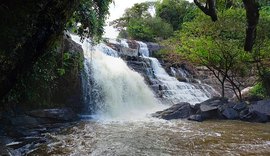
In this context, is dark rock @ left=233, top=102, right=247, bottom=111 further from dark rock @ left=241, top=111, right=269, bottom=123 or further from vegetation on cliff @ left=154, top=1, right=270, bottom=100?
vegetation on cliff @ left=154, top=1, right=270, bottom=100

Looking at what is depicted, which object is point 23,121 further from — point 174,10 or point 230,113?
point 174,10

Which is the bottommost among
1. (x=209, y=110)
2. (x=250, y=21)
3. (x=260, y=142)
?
(x=260, y=142)

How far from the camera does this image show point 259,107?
1455 centimetres

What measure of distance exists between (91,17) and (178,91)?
449 inches

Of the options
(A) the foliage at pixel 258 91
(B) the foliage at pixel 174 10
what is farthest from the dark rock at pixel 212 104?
(B) the foliage at pixel 174 10

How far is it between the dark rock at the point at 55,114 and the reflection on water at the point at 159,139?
78cm

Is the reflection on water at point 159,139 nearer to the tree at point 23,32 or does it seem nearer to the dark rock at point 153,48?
the tree at point 23,32

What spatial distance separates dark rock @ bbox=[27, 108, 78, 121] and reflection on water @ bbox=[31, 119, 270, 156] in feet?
2.56

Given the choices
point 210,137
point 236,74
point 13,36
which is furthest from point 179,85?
point 13,36

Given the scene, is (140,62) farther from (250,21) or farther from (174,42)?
(250,21)

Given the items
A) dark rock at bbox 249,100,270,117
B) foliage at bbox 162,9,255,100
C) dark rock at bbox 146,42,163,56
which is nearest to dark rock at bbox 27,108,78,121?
foliage at bbox 162,9,255,100

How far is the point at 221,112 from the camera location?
569 inches

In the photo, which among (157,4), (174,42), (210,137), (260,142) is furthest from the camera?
(157,4)

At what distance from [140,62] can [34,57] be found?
17107mm
